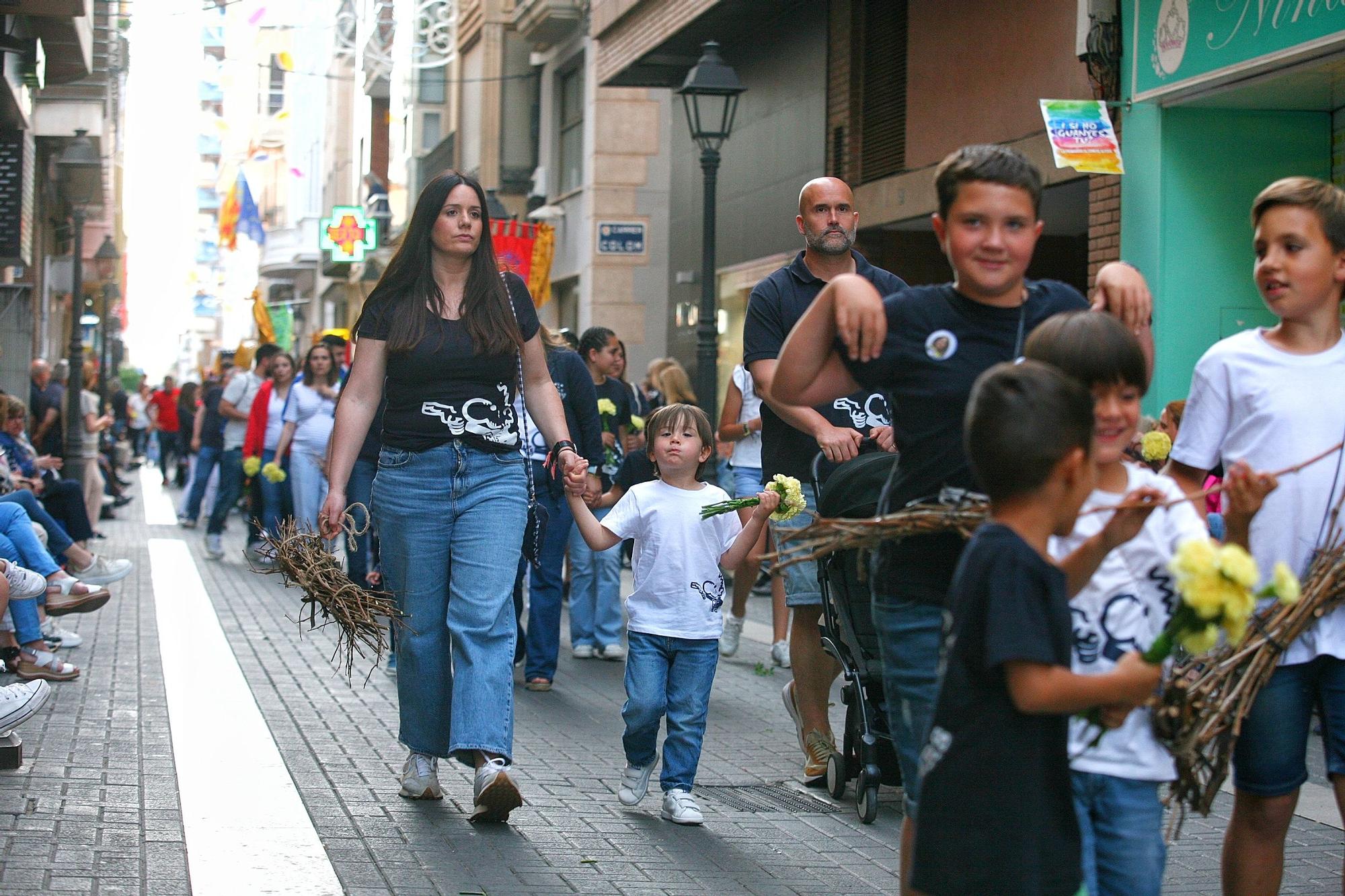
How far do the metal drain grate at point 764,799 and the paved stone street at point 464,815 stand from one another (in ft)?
0.04

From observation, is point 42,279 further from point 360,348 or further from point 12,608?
point 360,348

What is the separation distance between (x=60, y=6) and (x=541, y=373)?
40.6 feet

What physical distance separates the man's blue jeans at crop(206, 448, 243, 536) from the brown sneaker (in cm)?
1081

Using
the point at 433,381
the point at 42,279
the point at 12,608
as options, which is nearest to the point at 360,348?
the point at 433,381

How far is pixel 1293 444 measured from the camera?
13.1 feet

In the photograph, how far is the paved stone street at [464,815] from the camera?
5289 mm

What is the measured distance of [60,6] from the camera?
16.9 metres

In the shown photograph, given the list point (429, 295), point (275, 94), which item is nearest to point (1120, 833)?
point (429, 295)

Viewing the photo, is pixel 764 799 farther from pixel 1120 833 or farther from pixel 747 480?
pixel 1120 833

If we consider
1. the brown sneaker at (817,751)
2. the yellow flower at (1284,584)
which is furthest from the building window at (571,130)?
the yellow flower at (1284,584)

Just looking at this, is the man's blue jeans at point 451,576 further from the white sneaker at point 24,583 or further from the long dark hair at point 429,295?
the white sneaker at point 24,583

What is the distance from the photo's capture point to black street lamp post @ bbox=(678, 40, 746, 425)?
1475cm

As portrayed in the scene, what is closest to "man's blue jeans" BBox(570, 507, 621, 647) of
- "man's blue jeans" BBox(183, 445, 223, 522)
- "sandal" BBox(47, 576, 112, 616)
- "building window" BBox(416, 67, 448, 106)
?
"sandal" BBox(47, 576, 112, 616)

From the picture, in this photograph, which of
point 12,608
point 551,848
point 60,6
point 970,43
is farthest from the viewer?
point 60,6
